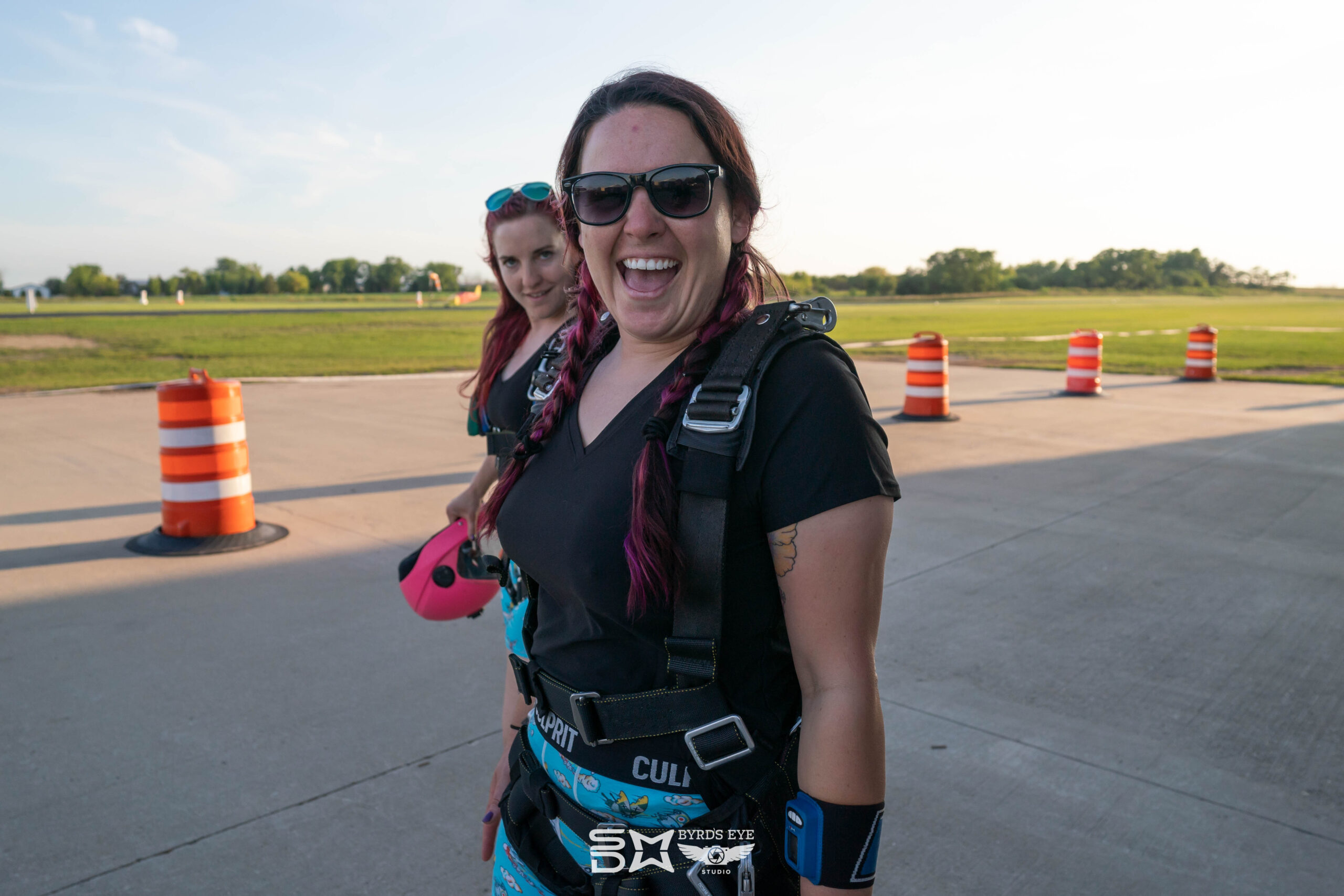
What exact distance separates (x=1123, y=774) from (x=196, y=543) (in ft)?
17.3

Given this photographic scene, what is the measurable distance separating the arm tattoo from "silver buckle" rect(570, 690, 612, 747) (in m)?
0.36

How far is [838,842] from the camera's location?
4.24ft

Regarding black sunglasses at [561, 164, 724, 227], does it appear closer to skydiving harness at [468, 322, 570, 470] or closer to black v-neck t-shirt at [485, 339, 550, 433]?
skydiving harness at [468, 322, 570, 470]

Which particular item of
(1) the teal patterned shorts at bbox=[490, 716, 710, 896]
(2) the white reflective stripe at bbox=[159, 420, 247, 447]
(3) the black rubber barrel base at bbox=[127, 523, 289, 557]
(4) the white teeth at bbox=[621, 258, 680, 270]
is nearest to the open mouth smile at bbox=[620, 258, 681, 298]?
(4) the white teeth at bbox=[621, 258, 680, 270]

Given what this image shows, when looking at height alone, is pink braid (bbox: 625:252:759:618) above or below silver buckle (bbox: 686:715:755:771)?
above

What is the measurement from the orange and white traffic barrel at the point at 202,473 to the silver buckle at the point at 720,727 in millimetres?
5286

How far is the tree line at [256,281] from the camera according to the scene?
110 m

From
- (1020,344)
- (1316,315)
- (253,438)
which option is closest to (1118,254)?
(1316,315)

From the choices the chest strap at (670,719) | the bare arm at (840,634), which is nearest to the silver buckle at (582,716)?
the chest strap at (670,719)

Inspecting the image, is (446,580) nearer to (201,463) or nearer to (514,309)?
(514,309)

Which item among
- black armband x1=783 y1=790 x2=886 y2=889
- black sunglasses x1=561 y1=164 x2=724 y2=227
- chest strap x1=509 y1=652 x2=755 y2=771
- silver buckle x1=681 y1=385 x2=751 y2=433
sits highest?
black sunglasses x1=561 y1=164 x2=724 y2=227

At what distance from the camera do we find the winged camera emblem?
1.40 metres

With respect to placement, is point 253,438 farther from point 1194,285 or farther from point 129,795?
point 1194,285

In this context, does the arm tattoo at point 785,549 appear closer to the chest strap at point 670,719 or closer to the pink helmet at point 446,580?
the chest strap at point 670,719
